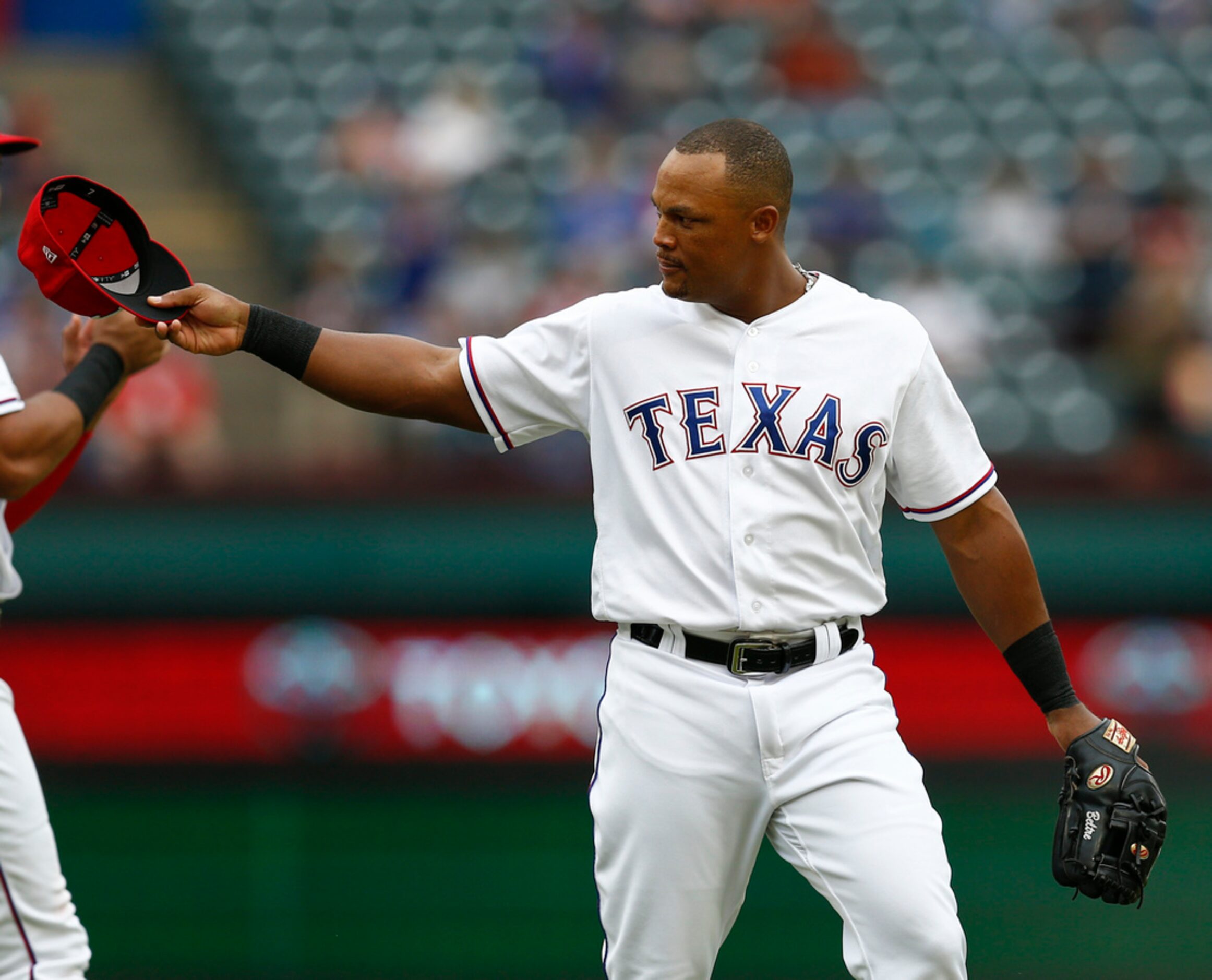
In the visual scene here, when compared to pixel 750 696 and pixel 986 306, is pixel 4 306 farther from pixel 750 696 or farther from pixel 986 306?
pixel 750 696

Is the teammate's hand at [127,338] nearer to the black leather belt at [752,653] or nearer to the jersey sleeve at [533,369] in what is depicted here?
the jersey sleeve at [533,369]

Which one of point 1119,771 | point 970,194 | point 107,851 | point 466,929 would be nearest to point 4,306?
point 107,851

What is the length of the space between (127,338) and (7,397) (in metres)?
0.43

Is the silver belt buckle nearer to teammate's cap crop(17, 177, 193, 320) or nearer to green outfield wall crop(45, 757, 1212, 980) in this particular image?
teammate's cap crop(17, 177, 193, 320)

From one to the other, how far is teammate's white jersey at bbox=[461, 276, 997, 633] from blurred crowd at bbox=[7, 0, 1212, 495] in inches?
121

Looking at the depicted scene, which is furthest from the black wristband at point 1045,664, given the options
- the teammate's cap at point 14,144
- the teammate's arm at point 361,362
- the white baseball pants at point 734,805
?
the teammate's cap at point 14,144

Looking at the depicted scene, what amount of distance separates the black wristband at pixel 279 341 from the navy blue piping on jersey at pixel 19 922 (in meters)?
1.23

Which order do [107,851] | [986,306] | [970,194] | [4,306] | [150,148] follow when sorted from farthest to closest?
[150,148] → [970,194] → [986,306] → [4,306] → [107,851]

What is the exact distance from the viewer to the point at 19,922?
3.63m

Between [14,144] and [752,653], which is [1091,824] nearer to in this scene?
[752,653]

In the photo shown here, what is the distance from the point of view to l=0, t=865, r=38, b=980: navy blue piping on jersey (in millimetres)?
3615

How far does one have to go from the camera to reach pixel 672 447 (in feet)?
11.8

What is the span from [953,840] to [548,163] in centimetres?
528

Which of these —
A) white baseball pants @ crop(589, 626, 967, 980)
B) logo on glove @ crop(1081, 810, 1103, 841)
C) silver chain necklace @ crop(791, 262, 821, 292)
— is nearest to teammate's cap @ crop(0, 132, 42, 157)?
silver chain necklace @ crop(791, 262, 821, 292)
